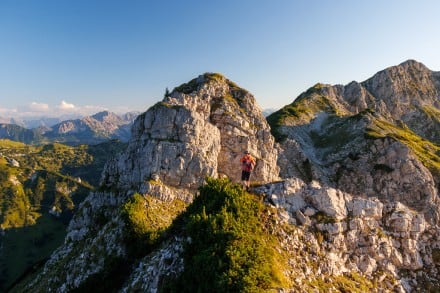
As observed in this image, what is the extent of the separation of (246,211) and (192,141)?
4006 cm

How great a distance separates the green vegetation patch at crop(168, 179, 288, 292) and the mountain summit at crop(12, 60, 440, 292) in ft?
0.33

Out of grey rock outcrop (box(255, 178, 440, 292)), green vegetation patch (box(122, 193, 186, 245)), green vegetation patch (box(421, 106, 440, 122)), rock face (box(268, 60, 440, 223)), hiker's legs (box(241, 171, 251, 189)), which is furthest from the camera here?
green vegetation patch (box(421, 106, 440, 122))

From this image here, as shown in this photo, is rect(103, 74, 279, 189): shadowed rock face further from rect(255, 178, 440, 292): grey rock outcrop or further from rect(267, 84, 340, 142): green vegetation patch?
rect(267, 84, 340, 142): green vegetation patch

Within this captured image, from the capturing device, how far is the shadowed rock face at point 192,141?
6259 centimetres

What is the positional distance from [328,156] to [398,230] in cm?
8081

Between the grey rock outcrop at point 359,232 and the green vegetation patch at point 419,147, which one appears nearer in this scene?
the grey rock outcrop at point 359,232

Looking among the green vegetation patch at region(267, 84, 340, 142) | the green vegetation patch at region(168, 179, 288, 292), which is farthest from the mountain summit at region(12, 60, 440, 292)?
the green vegetation patch at region(267, 84, 340, 142)

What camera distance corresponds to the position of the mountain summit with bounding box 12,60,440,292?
82.7ft

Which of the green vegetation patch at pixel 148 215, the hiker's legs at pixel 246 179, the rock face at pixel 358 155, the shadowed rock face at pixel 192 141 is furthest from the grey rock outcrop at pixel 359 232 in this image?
the rock face at pixel 358 155

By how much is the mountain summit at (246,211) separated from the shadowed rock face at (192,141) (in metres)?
0.28

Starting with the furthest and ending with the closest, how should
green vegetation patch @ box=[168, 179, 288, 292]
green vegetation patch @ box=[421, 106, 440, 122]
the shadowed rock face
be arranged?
green vegetation patch @ box=[421, 106, 440, 122] < the shadowed rock face < green vegetation patch @ box=[168, 179, 288, 292]

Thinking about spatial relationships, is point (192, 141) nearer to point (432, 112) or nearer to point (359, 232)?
point (359, 232)

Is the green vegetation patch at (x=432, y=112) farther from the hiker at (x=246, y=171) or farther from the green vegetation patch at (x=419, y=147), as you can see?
the hiker at (x=246, y=171)

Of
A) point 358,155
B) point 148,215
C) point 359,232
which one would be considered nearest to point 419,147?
point 358,155
